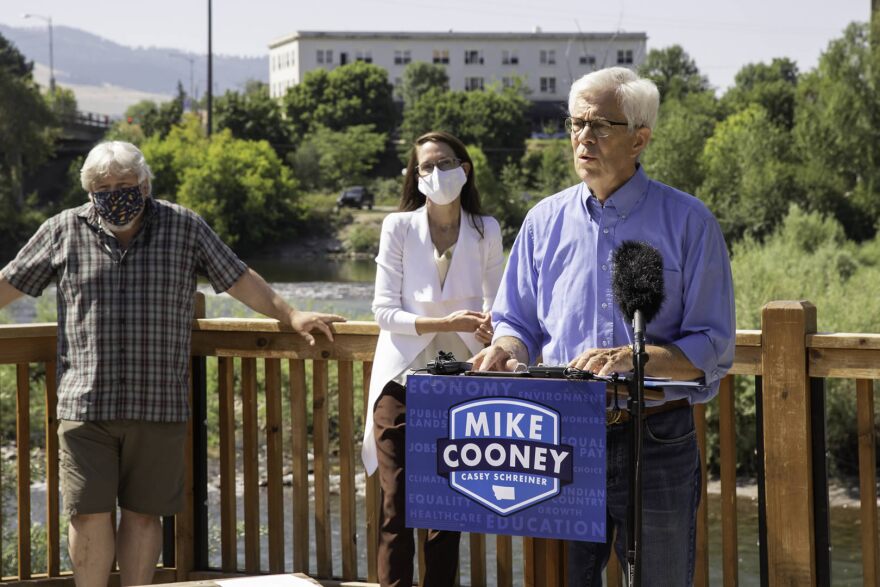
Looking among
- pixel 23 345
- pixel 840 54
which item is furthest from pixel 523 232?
pixel 840 54

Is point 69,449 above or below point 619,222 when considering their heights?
below

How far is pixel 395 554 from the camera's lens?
4.12 meters

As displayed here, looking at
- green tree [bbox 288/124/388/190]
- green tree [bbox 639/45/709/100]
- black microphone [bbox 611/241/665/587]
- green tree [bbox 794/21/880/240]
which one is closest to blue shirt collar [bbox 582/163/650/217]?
black microphone [bbox 611/241/665/587]

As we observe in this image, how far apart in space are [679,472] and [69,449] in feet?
7.29

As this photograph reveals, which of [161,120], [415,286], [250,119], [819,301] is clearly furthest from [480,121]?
[415,286]

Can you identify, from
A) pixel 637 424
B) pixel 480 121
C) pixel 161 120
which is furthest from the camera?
pixel 480 121

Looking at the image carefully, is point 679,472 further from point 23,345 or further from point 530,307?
point 23,345

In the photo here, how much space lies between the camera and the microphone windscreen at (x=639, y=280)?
2889mm

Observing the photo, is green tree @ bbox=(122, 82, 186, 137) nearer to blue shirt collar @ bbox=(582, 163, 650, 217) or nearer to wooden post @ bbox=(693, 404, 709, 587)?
wooden post @ bbox=(693, 404, 709, 587)

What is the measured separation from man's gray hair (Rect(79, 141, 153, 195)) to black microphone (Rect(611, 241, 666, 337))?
6.69 ft

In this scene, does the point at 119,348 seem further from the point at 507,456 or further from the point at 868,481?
the point at 868,481

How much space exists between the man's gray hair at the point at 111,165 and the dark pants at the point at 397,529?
46.6 inches

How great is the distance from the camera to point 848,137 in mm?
45625

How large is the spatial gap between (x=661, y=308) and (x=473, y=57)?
14104 cm
